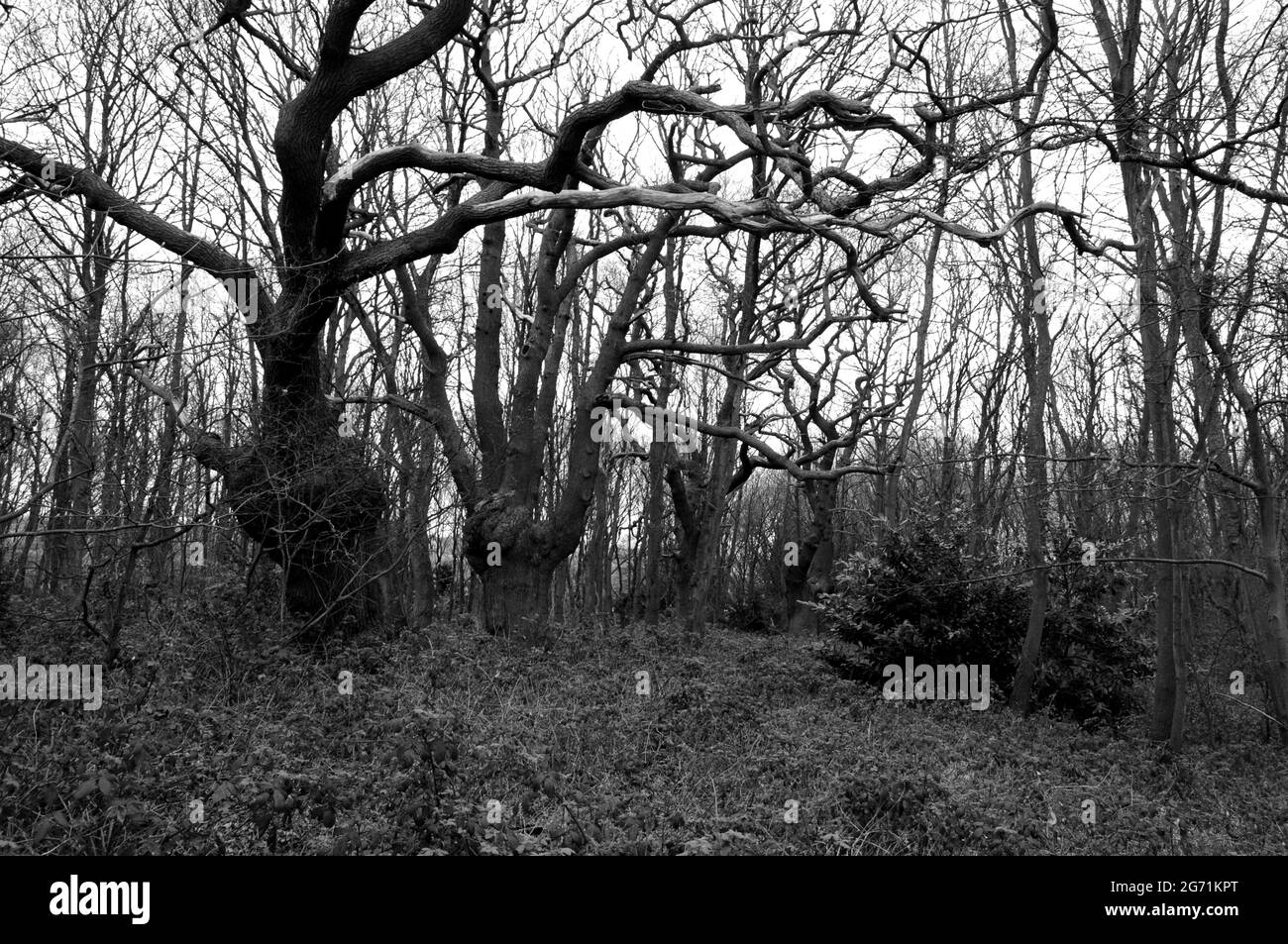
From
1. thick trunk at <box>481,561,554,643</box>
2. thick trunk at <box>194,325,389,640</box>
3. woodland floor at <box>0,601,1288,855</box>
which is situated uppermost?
thick trunk at <box>194,325,389,640</box>

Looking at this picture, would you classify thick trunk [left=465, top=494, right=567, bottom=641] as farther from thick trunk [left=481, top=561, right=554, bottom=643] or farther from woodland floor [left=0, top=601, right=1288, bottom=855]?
woodland floor [left=0, top=601, right=1288, bottom=855]

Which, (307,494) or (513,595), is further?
(513,595)

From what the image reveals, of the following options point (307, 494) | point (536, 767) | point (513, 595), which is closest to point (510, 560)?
point (513, 595)

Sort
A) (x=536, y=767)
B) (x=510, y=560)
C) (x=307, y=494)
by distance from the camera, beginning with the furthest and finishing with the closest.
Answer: (x=510, y=560)
(x=307, y=494)
(x=536, y=767)

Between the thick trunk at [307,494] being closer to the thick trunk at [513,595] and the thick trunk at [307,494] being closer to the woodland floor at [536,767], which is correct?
the woodland floor at [536,767]

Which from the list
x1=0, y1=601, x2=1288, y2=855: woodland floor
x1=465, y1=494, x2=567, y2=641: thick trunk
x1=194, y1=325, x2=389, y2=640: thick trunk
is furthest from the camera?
x1=465, y1=494, x2=567, y2=641: thick trunk

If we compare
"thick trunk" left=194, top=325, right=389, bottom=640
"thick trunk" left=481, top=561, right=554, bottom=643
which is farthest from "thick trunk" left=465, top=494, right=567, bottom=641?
"thick trunk" left=194, top=325, right=389, bottom=640

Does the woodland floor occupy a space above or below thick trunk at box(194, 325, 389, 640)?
below

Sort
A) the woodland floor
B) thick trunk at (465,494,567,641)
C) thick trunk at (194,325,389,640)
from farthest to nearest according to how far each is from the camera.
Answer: thick trunk at (465,494,567,641) < thick trunk at (194,325,389,640) < the woodland floor

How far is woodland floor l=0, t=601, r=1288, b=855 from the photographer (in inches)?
195

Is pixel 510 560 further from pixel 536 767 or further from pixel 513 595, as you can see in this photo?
pixel 536 767

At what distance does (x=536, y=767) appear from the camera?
22.0ft

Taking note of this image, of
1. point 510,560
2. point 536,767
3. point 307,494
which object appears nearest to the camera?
point 536,767

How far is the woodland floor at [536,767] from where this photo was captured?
496 cm
